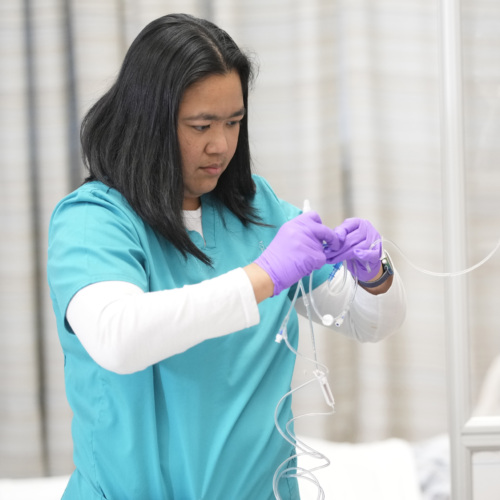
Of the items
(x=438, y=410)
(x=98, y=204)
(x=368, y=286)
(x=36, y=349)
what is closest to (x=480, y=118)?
(x=368, y=286)

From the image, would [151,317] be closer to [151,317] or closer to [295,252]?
[151,317]

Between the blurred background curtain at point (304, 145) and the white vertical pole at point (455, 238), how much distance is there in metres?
0.68

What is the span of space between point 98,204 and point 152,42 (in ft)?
0.91

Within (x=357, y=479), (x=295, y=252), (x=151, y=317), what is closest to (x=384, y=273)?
(x=295, y=252)

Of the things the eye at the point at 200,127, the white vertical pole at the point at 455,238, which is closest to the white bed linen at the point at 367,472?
the white vertical pole at the point at 455,238

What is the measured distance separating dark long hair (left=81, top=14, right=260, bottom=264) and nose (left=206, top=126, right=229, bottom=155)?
5cm

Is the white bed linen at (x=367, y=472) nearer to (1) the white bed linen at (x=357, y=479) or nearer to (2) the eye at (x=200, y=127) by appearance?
(1) the white bed linen at (x=357, y=479)

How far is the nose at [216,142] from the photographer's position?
42.1 inches

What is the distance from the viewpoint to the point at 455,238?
135 centimetres

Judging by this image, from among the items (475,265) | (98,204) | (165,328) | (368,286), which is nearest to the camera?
(165,328)

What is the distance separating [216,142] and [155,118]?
10 centimetres

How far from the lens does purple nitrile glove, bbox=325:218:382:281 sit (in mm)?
1094

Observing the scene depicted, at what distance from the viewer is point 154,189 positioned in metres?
1.06

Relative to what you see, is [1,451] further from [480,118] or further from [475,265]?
[480,118]
